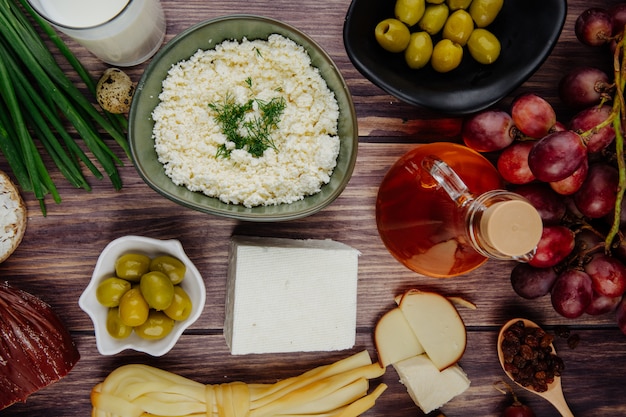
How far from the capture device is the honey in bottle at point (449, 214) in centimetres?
83

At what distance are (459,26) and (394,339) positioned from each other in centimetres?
66

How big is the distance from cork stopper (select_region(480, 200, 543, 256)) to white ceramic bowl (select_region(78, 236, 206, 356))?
21.7 inches

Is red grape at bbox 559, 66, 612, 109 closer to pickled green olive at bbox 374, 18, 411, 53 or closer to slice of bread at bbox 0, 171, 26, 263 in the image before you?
pickled green olive at bbox 374, 18, 411, 53

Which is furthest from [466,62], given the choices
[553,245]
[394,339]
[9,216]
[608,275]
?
[9,216]

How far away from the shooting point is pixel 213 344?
4.11 feet

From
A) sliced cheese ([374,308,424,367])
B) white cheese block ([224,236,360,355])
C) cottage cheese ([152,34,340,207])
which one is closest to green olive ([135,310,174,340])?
white cheese block ([224,236,360,355])

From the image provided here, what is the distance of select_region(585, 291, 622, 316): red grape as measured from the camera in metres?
1.18

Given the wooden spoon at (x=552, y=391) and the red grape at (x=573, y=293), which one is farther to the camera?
the wooden spoon at (x=552, y=391)

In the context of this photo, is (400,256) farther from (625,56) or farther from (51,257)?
(51,257)

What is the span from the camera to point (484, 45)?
1121mm

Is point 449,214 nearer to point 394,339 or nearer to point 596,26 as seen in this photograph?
point 394,339

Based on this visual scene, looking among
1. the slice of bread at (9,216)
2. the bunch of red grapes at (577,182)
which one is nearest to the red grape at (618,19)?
the bunch of red grapes at (577,182)

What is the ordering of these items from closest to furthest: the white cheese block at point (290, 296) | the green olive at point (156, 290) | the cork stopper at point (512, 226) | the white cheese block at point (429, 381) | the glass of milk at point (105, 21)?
the cork stopper at point (512, 226), the glass of milk at point (105, 21), the green olive at point (156, 290), the white cheese block at point (290, 296), the white cheese block at point (429, 381)

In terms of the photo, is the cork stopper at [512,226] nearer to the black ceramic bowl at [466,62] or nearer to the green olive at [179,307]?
the black ceramic bowl at [466,62]
